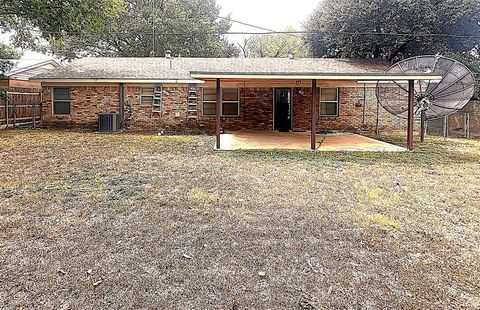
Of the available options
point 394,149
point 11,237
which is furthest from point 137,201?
point 394,149

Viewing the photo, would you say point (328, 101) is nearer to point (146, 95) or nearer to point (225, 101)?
point (225, 101)

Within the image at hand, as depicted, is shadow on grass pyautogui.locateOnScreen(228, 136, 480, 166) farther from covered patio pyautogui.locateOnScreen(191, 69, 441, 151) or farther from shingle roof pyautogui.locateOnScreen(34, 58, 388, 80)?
shingle roof pyautogui.locateOnScreen(34, 58, 388, 80)

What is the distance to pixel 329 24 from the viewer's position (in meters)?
19.9

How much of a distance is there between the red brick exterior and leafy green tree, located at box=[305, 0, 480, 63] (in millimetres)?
4908

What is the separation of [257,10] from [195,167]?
119 ft

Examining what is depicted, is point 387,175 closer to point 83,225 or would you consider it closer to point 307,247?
point 307,247

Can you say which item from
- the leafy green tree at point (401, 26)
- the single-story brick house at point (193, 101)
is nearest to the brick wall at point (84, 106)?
the single-story brick house at point (193, 101)

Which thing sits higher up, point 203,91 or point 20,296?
point 203,91

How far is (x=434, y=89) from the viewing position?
12.1 m

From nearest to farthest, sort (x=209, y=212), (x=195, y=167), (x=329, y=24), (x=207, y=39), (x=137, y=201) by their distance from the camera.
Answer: (x=209, y=212) < (x=137, y=201) < (x=195, y=167) < (x=329, y=24) < (x=207, y=39)

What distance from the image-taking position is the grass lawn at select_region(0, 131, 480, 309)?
268 centimetres

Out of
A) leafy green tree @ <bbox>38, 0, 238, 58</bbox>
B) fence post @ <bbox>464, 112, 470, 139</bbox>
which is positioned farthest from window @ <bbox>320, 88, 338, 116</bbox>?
leafy green tree @ <bbox>38, 0, 238, 58</bbox>

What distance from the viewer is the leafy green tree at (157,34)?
82.7 feet

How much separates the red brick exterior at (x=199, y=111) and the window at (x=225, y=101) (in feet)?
0.64
